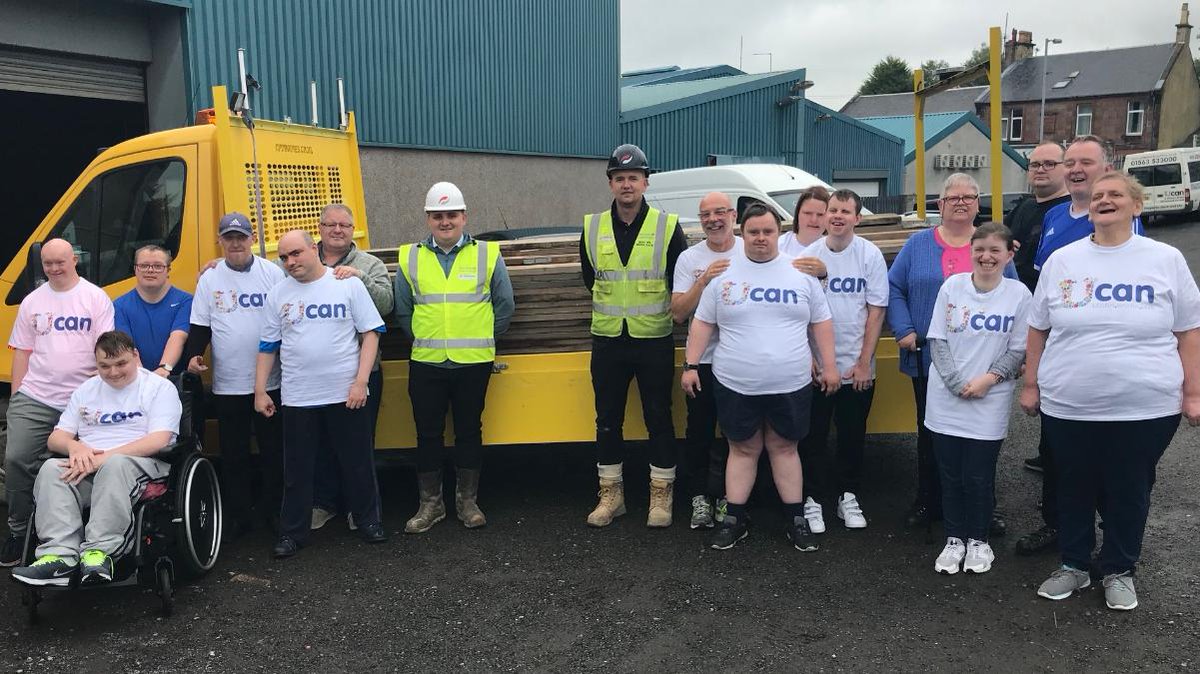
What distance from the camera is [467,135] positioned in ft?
46.4

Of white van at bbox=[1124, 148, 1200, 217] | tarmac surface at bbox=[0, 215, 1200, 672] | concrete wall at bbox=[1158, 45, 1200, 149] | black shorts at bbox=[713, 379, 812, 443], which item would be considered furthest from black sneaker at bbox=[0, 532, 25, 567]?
concrete wall at bbox=[1158, 45, 1200, 149]

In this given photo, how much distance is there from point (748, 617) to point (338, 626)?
180cm

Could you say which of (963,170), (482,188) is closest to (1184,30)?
(963,170)

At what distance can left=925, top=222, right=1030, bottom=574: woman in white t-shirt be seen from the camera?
4.16 meters

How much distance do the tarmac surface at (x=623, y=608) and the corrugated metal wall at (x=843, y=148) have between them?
19659 mm

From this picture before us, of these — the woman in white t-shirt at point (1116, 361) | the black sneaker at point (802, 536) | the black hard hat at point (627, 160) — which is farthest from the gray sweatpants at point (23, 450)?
the woman in white t-shirt at point (1116, 361)

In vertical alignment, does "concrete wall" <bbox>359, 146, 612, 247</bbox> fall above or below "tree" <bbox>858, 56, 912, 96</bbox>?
below

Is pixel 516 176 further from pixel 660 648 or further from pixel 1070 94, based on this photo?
pixel 1070 94

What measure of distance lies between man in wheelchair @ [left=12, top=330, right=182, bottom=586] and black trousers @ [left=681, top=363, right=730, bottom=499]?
267 centimetres

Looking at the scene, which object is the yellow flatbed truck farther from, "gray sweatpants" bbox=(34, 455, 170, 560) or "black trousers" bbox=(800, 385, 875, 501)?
"gray sweatpants" bbox=(34, 455, 170, 560)

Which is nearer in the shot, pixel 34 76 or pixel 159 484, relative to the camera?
pixel 159 484

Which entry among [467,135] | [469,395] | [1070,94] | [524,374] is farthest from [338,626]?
[1070,94]

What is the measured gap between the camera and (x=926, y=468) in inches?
194

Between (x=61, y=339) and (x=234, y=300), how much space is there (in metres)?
0.88
